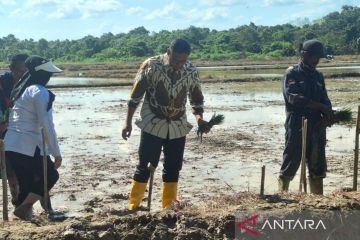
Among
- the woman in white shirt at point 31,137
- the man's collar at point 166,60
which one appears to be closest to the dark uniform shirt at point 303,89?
the man's collar at point 166,60

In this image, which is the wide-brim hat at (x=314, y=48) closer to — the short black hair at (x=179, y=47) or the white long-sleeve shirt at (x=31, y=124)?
the short black hair at (x=179, y=47)

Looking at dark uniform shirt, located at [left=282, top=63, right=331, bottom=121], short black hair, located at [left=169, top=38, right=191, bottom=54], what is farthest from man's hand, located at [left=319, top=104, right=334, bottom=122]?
short black hair, located at [left=169, top=38, right=191, bottom=54]

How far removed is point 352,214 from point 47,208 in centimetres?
262

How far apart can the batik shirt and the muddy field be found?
0.76m

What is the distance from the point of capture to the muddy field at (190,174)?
3715 millimetres

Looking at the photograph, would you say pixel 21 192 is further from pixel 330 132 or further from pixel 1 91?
pixel 330 132

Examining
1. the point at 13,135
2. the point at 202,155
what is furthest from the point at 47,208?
the point at 202,155

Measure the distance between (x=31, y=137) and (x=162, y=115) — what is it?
118 cm

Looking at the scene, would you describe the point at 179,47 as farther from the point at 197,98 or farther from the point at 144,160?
the point at 144,160

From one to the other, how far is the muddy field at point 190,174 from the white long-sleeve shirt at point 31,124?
64cm

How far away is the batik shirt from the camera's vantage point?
4.75 m

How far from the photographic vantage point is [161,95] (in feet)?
15.8

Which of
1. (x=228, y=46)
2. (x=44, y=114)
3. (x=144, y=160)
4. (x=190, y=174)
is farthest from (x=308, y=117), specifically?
(x=228, y=46)

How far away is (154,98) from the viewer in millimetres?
4820
